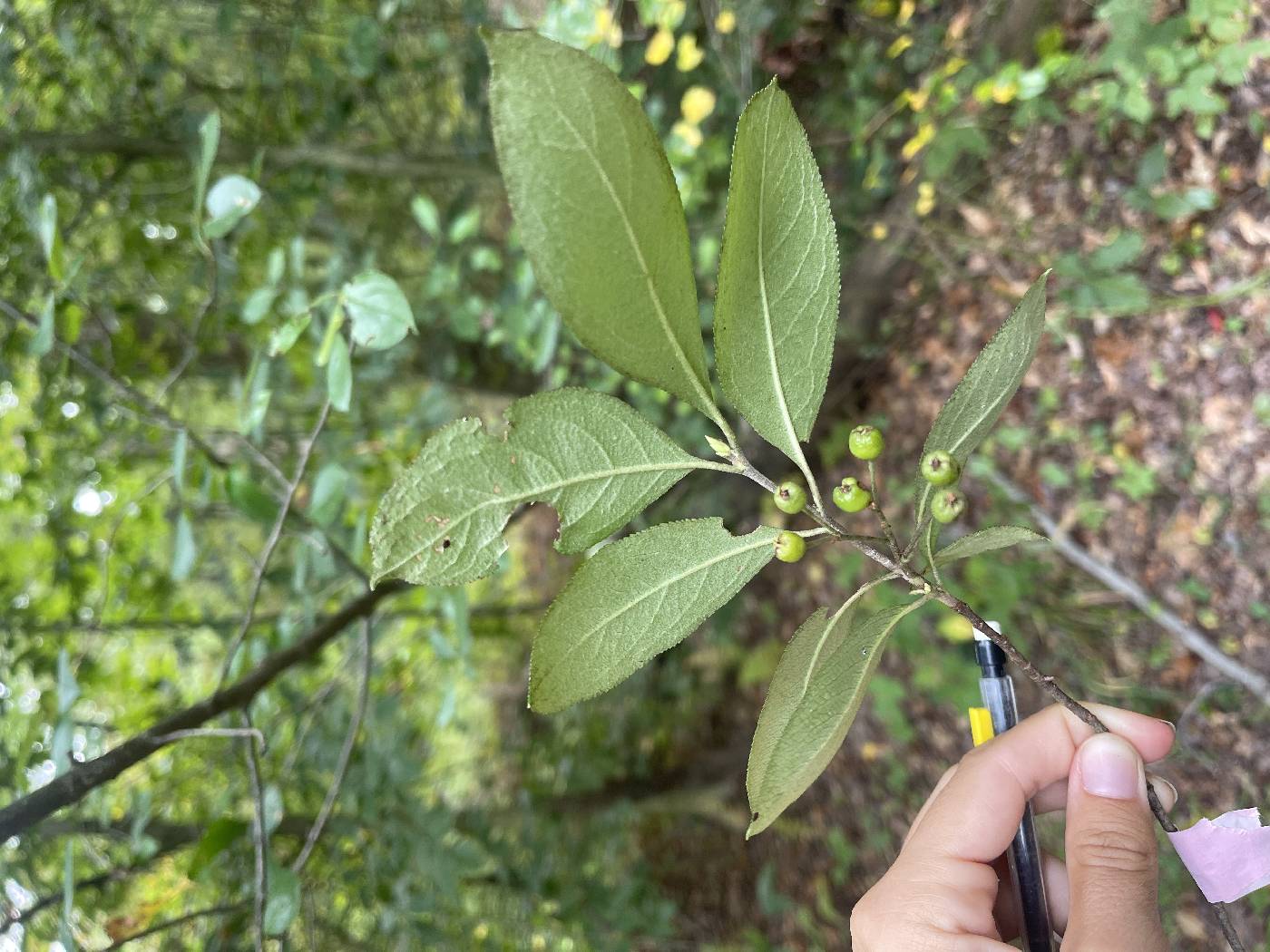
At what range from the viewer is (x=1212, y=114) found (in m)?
2.04

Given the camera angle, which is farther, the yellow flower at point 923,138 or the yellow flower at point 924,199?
the yellow flower at point 924,199

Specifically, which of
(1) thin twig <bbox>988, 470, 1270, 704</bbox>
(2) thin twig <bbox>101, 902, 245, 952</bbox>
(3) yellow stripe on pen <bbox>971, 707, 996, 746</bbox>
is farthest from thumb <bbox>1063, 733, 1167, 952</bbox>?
(1) thin twig <bbox>988, 470, 1270, 704</bbox>

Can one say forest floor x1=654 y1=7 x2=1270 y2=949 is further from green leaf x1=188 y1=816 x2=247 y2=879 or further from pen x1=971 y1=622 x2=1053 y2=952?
green leaf x1=188 y1=816 x2=247 y2=879

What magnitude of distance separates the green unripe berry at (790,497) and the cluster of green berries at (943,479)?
0.09 m

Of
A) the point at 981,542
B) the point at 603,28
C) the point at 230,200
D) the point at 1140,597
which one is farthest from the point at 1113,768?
the point at 1140,597

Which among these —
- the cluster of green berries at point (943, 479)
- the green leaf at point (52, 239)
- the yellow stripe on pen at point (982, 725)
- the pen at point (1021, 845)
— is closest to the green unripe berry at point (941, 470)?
the cluster of green berries at point (943, 479)

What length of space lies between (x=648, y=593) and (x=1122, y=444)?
2098 millimetres

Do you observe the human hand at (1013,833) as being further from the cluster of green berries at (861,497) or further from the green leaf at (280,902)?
the green leaf at (280,902)

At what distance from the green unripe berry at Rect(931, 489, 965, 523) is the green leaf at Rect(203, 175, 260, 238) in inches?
37.8

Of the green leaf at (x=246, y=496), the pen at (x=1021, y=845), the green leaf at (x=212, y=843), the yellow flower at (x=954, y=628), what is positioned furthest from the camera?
the yellow flower at (x=954, y=628)

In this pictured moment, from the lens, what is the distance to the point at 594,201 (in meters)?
0.55

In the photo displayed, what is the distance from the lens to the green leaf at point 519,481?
616 millimetres

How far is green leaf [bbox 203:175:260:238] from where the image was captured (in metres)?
1.10

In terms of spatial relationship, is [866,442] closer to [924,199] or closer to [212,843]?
[212,843]
